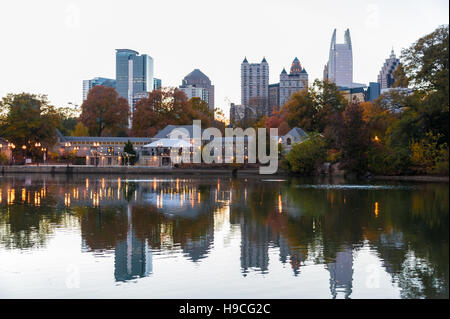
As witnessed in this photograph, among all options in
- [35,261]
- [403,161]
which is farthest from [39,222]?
[403,161]

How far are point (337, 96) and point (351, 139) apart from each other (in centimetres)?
2707

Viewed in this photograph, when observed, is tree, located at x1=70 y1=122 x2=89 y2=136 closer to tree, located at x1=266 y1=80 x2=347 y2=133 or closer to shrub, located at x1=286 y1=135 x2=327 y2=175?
tree, located at x1=266 y1=80 x2=347 y2=133

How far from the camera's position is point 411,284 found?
33.6 feet

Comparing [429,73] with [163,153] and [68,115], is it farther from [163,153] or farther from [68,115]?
[68,115]

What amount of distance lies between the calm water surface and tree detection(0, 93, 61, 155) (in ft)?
166

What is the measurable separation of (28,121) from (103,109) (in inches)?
686

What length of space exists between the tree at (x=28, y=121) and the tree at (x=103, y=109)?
493 inches

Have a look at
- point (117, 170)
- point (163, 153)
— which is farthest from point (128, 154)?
point (117, 170)

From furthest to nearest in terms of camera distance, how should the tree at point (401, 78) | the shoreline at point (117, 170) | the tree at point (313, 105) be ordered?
1. the tree at point (313, 105)
2. the shoreline at point (117, 170)
3. the tree at point (401, 78)

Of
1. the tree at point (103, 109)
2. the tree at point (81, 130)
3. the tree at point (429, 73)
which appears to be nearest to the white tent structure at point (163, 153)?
the tree at point (103, 109)

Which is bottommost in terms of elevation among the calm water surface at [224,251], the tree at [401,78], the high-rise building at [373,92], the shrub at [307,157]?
the calm water surface at [224,251]

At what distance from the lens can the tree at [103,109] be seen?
85.4 meters

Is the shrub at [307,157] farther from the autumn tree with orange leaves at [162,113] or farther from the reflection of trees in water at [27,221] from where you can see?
the reflection of trees in water at [27,221]
